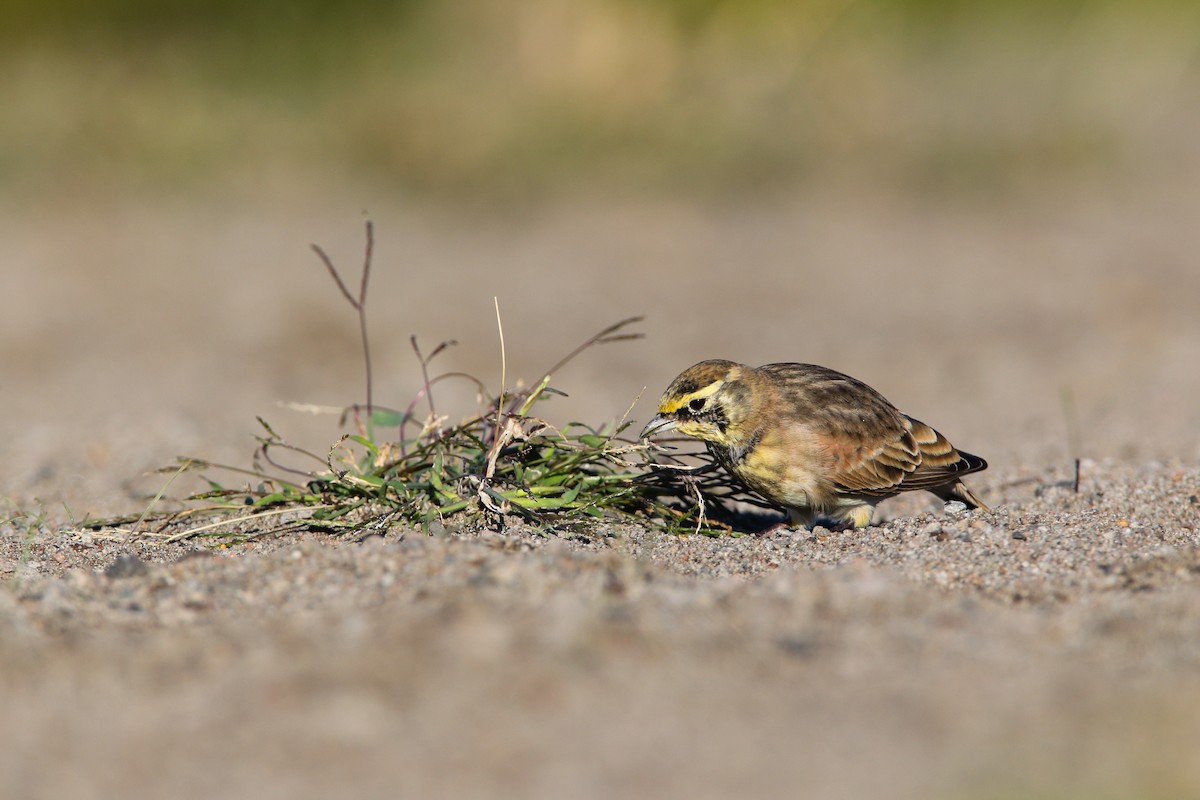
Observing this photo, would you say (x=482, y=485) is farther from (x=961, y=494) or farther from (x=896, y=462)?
(x=961, y=494)

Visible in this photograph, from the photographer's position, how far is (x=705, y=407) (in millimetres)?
4727

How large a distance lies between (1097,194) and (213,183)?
325 inches

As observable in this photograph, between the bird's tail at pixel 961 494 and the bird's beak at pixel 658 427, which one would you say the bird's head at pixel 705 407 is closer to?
the bird's beak at pixel 658 427

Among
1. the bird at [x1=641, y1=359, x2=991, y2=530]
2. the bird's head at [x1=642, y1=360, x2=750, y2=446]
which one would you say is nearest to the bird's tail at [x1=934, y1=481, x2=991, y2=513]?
the bird at [x1=641, y1=359, x2=991, y2=530]

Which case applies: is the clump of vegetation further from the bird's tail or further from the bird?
the bird's tail

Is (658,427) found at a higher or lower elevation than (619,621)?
higher

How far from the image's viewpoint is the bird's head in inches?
185

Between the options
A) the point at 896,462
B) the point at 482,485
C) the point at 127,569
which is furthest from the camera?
the point at 896,462

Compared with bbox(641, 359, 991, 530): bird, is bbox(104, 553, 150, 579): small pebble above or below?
below

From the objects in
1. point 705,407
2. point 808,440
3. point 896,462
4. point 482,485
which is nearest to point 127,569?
point 482,485

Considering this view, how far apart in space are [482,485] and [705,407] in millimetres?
865

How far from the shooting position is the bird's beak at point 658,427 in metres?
4.70

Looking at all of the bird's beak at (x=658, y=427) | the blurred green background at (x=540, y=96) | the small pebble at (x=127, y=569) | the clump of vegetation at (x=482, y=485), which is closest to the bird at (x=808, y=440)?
the bird's beak at (x=658, y=427)

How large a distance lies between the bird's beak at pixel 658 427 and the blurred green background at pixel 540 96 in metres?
7.98
